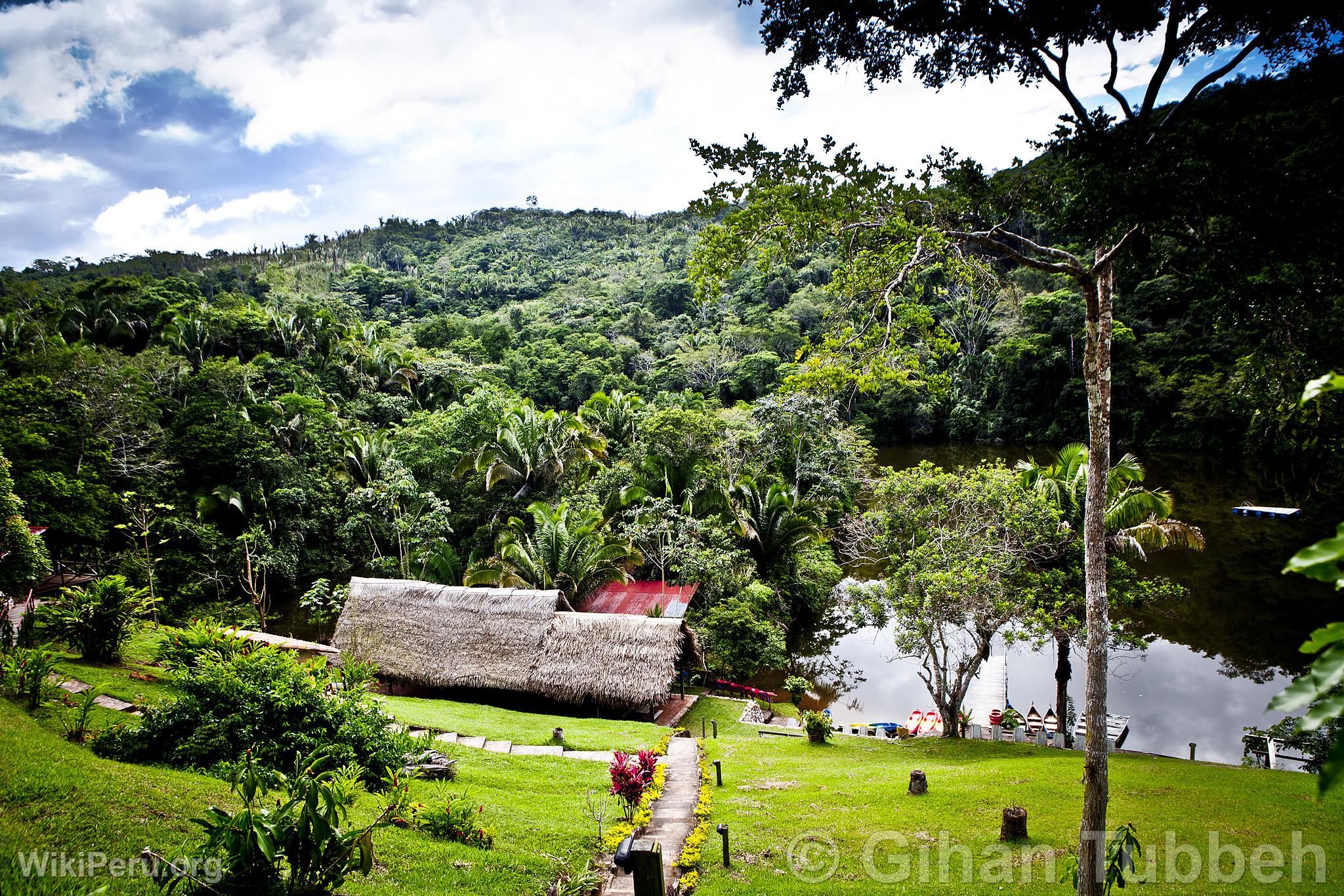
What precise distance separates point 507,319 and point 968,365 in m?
34.9

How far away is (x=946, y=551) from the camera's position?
433 inches

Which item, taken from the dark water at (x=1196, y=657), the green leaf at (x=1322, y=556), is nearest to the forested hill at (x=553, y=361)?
the green leaf at (x=1322, y=556)

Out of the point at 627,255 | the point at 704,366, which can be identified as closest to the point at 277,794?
the point at 704,366

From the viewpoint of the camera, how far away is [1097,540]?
5.08 metres

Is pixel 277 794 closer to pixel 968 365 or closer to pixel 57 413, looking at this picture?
pixel 57 413

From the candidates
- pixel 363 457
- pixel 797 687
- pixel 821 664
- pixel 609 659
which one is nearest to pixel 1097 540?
pixel 609 659

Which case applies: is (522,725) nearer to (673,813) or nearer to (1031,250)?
(673,813)

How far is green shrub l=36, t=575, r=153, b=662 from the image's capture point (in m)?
8.84

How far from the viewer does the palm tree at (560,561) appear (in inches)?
645

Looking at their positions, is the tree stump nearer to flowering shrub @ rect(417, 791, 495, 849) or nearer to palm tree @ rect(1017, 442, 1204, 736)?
palm tree @ rect(1017, 442, 1204, 736)

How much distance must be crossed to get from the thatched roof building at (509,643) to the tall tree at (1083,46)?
8.81 metres

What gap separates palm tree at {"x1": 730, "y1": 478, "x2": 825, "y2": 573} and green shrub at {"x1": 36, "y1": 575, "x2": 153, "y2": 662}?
14262mm

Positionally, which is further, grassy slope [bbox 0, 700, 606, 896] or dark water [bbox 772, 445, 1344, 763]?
dark water [bbox 772, 445, 1344, 763]

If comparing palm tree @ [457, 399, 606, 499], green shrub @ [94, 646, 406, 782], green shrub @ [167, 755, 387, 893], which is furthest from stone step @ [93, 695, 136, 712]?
palm tree @ [457, 399, 606, 499]
